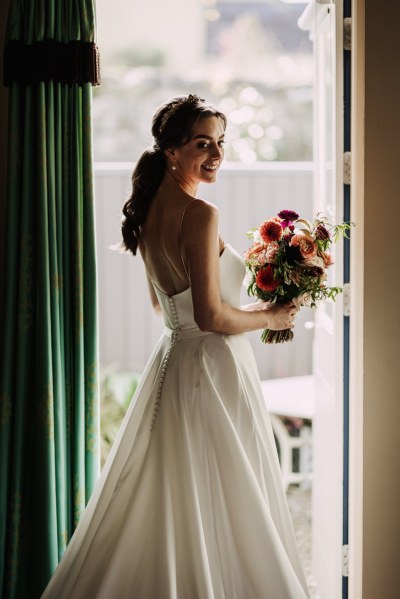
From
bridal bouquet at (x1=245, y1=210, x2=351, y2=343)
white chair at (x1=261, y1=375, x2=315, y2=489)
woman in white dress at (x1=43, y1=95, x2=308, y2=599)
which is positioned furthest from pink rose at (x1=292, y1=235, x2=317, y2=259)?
white chair at (x1=261, y1=375, x2=315, y2=489)

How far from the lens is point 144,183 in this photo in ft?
7.41

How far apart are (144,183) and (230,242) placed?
2.72 metres

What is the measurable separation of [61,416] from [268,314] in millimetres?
867

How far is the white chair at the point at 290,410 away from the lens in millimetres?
3945

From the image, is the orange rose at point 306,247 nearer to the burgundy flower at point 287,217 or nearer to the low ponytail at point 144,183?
the burgundy flower at point 287,217

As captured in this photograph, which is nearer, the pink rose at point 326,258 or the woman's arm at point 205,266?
the woman's arm at point 205,266

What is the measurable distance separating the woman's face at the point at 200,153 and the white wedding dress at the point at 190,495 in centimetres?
28

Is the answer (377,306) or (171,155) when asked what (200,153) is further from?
(377,306)

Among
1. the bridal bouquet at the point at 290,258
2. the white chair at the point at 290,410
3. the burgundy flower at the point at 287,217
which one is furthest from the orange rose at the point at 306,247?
the white chair at the point at 290,410

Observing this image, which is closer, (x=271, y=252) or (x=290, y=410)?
(x=271, y=252)

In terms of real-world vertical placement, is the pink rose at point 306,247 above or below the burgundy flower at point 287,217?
below

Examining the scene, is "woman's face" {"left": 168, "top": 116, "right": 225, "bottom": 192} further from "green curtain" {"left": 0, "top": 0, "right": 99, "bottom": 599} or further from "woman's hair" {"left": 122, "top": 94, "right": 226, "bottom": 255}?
"green curtain" {"left": 0, "top": 0, "right": 99, "bottom": 599}

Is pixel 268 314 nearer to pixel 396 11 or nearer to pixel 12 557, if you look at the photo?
pixel 396 11

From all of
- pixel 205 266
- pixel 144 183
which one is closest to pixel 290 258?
pixel 205 266
